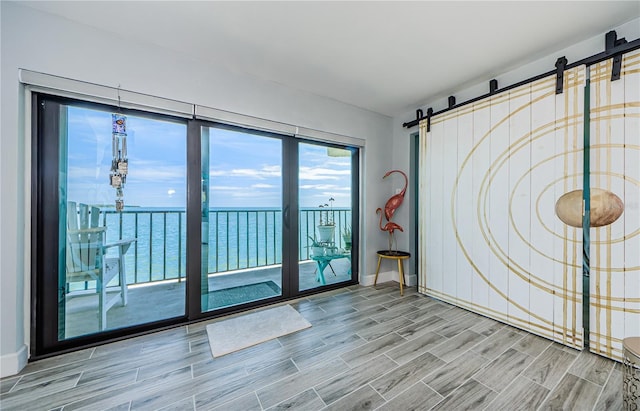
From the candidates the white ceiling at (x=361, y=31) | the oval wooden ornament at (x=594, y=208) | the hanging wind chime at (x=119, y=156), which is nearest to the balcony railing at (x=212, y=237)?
the hanging wind chime at (x=119, y=156)

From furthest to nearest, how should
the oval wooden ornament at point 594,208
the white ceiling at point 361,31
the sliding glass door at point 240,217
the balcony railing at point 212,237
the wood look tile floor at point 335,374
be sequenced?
the sliding glass door at point 240,217 → the balcony railing at point 212,237 → the oval wooden ornament at point 594,208 → the white ceiling at point 361,31 → the wood look tile floor at point 335,374

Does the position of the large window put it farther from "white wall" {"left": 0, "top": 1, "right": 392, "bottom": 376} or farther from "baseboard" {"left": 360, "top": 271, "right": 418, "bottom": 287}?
"baseboard" {"left": 360, "top": 271, "right": 418, "bottom": 287}

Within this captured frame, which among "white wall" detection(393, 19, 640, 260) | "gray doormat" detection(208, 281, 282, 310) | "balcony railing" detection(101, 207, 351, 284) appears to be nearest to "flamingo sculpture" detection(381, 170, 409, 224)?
"white wall" detection(393, 19, 640, 260)

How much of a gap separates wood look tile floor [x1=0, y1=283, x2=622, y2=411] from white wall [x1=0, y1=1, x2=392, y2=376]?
0.53 meters

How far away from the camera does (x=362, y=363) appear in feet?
5.74

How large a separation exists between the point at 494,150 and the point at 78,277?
156 inches

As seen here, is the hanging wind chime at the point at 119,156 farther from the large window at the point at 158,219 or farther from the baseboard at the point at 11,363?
the baseboard at the point at 11,363

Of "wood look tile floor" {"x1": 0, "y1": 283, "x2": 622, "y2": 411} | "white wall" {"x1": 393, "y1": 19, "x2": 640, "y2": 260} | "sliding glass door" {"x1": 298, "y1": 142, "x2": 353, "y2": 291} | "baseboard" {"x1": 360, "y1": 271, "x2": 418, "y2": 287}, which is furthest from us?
"baseboard" {"x1": 360, "y1": 271, "x2": 418, "y2": 287}

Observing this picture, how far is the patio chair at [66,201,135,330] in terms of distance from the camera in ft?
6.40

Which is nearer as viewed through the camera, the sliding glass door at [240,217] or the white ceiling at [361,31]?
the white ceiling at [361,31]

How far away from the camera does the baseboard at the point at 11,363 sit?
5.17 ft

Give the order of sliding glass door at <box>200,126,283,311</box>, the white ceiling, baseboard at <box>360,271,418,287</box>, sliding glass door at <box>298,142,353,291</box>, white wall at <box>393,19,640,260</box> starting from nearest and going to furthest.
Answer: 1. the white ceiling
2. white wall at <box>393,19,640,260</box>
3. sliding glass door at <box>200,126,283,311</box>
4. sliding glass door at <box>298,142,353,291</box>
5. baseboard at <box>360,271,418,287</box>

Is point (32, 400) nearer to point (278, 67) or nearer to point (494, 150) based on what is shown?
point (278, 67)

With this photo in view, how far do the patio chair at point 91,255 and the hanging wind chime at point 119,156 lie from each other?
0.74 feet
